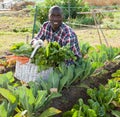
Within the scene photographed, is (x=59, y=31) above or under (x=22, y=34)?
above

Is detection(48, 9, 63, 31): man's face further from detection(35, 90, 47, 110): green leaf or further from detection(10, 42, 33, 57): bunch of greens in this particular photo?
detection(35, 90, 47, 110): green leaf

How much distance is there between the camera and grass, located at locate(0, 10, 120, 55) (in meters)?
10.9

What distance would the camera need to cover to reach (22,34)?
12.8 m

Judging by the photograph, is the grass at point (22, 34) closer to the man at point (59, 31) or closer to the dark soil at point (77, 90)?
the dark soil at point (77, 90)

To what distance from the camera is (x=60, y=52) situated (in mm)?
4773

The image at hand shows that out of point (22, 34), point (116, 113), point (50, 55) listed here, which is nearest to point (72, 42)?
point (50, 55)

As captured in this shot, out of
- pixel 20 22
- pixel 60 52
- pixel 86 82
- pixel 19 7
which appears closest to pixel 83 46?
pixel 86 82

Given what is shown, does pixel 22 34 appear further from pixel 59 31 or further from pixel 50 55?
pixel 50 55

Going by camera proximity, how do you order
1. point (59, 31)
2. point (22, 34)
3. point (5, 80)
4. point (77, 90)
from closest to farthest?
point (5, 80) → point (77, 90) → point (59, 31) → point (22, 34)

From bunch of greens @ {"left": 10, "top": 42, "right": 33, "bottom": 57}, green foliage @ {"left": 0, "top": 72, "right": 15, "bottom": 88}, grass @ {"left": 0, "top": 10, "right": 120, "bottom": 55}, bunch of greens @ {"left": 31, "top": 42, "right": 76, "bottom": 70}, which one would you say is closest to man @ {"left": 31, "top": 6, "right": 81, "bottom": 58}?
bunch of greens @ {"left": 10, "top": 42, "right": 33, "bottom": 57}

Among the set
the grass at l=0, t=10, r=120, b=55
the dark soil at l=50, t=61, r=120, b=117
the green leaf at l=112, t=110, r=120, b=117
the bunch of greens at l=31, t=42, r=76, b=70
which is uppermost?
the bunch of greens at l=31, t=42, r=76, b=70

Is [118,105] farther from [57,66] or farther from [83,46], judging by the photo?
[83,46]

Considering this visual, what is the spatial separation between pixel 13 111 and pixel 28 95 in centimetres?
26

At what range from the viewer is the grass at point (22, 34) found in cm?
1094
